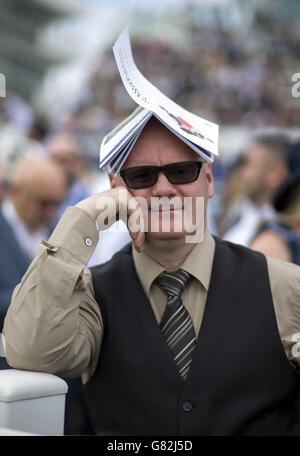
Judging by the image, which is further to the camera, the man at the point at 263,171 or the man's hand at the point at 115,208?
the man at the point at 263,171

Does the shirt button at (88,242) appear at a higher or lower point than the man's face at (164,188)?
lower

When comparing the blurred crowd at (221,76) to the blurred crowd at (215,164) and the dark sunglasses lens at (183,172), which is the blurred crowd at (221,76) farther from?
the dark sunglasses lens at (183,172)

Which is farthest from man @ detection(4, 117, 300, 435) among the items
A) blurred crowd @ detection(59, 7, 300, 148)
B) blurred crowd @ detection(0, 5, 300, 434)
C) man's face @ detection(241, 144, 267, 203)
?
blurred crowd @ detection(59, 7, 300, 148)

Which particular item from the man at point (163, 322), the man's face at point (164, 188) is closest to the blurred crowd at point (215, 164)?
the man at point (163, 322)

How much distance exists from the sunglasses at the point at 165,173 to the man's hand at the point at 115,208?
0.18ft

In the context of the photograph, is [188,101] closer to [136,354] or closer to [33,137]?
[33,137]

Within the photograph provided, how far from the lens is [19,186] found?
4.58 metres

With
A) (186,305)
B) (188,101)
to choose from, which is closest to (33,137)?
(186,305)

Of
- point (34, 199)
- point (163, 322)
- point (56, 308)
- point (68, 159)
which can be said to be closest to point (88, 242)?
point (56, 308)

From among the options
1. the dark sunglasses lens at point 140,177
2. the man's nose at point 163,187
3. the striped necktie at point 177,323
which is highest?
the dark sunglasses lens at point 140,177

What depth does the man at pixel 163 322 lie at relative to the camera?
203 cm

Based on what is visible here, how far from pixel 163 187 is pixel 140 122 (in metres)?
0.20

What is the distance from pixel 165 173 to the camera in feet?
7.10

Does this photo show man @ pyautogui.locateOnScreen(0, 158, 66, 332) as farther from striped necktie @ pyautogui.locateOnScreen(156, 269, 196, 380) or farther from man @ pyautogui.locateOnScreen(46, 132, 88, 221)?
striped necktie @ pyautogui.locateOnScreen(156, 269, 196, 380)
